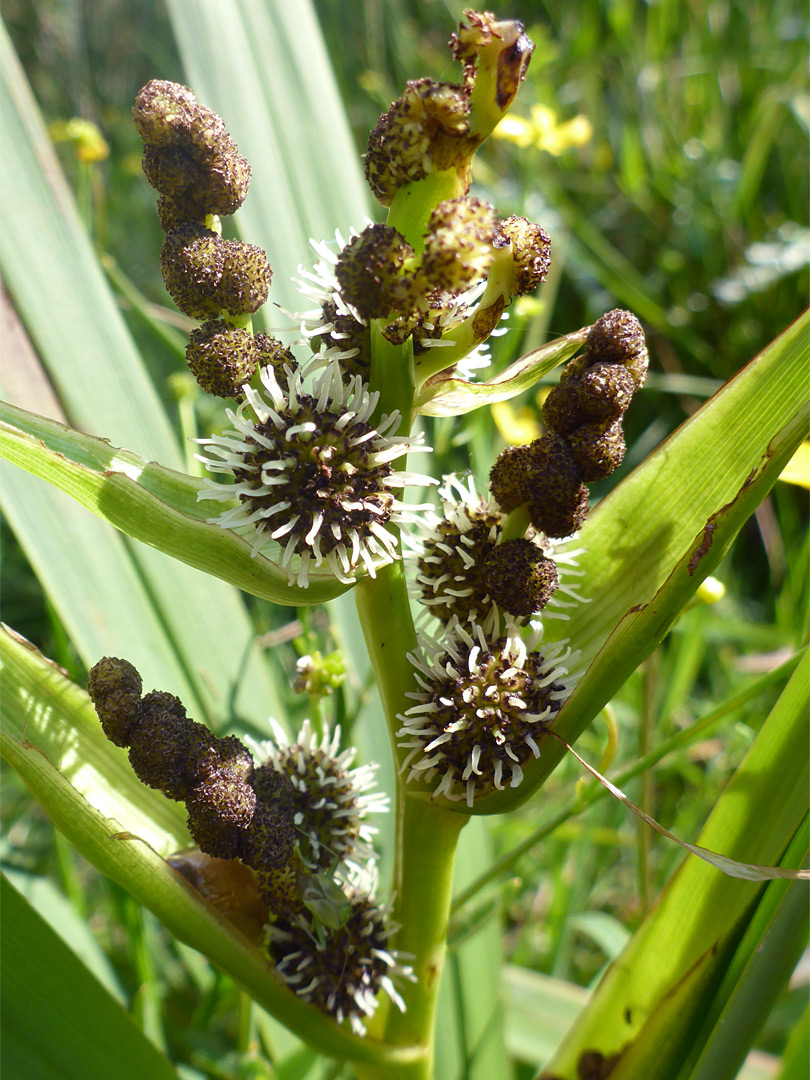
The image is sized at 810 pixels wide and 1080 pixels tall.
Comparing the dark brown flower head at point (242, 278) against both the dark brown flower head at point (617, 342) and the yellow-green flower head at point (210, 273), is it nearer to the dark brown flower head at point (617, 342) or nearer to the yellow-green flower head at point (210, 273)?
the yellow-green flower head at point (210, 273)

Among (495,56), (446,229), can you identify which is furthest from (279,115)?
(446,229)

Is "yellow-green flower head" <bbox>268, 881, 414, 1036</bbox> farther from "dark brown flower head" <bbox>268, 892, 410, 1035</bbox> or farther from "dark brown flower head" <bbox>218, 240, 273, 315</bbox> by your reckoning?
"dark brown flower head" <bbox>218, 240, 273, 315</bbox>

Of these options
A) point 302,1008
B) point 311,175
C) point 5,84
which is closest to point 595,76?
point 311,175

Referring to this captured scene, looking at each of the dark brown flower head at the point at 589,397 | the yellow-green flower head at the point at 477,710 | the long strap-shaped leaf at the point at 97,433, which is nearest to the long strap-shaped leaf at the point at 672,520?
the yellow-green flower head at the point at 477,710

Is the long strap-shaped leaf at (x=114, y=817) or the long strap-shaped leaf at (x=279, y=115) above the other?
the long strap-shaped leaf at (x=279, y=115)

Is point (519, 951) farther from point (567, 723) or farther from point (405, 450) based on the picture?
point (405, 450)

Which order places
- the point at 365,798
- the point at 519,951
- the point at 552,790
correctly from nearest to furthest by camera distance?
the point at 365,798
the point at 519,951
the point at 552,790

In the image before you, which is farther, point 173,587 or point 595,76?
point 595,76
